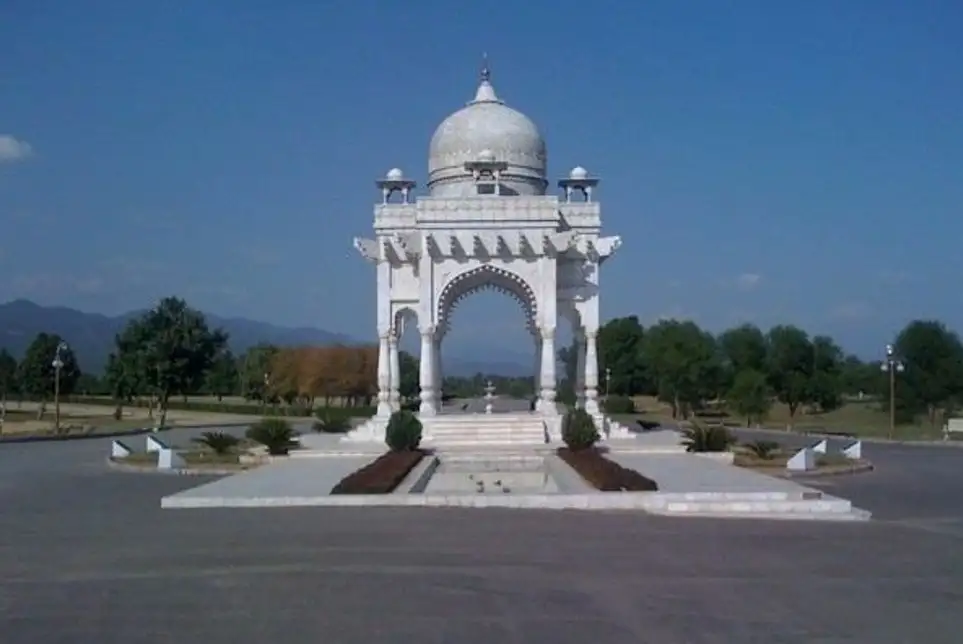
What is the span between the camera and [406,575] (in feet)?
34.6

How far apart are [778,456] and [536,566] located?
17444mm

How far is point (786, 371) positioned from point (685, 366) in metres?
5.04

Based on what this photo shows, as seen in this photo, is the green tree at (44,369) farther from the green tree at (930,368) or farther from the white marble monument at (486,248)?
the green tree at (930,368)

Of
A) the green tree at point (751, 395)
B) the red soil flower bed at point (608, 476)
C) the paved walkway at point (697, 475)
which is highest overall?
the green tree at point (751, 395)

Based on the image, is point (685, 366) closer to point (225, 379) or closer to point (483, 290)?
point (483, 290)

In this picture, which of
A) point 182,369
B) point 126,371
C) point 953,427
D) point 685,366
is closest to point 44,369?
point 126,371

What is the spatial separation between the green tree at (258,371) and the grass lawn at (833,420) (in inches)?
965

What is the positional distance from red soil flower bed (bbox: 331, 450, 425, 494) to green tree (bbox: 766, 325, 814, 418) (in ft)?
114

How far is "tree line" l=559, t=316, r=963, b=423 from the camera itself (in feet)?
161

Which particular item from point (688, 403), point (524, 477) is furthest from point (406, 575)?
point (688, 403)

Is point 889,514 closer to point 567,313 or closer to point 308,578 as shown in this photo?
point 308,578

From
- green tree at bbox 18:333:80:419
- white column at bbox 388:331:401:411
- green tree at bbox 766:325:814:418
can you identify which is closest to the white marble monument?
white column at bbox 388:331:401:411

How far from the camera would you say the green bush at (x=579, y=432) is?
24.8 metres

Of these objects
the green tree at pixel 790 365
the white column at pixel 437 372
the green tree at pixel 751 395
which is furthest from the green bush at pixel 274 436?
the green tree at pixel 790 365
